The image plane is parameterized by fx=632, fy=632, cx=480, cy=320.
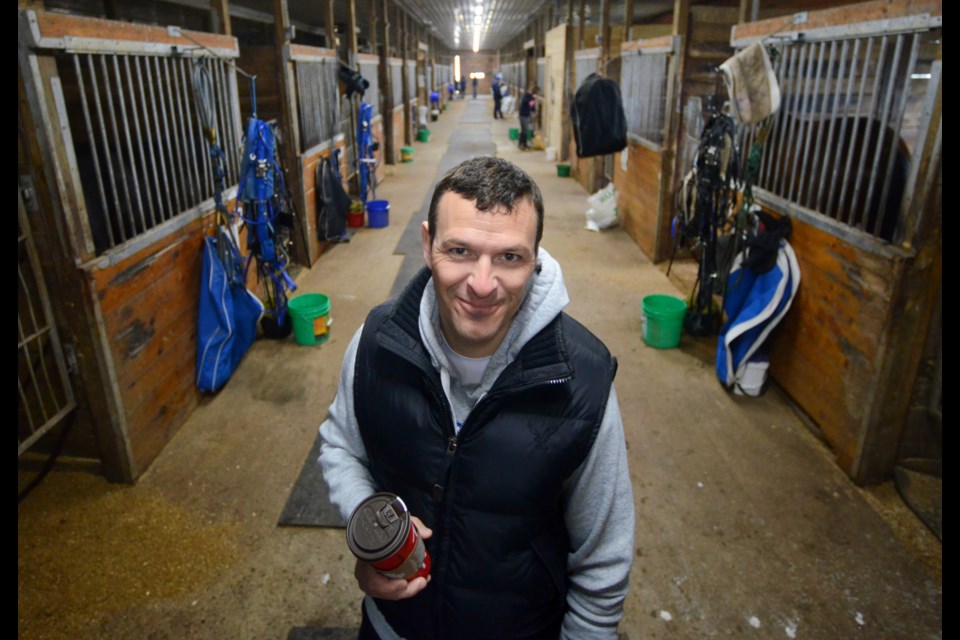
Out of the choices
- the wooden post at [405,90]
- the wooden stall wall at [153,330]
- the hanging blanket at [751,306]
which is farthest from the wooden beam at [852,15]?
the wooden post at [405,90]

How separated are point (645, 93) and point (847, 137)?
3.36 meters

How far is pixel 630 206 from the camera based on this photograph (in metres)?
7.79

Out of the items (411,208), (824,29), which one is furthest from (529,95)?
(824,29)

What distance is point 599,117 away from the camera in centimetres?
691

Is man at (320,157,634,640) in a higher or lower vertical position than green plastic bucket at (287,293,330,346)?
higher

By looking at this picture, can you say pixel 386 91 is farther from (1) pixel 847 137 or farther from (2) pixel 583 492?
(2) pixel 583 492

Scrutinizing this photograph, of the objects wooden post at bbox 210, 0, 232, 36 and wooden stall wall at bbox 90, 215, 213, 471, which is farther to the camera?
wooden post at bbox 210, 0, 232, 36

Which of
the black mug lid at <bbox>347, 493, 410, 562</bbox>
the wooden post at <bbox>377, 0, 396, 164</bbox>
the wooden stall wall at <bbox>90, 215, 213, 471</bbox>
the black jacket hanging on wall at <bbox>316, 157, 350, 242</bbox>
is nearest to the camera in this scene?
the black mug lid at <bbox>347, 493, 410, 562</bbox>

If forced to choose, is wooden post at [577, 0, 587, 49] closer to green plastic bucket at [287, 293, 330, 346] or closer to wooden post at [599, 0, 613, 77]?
wooden post at [599, 0, 613, 77]

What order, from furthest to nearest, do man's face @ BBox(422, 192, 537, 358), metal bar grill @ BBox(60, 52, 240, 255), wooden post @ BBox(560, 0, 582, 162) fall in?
wooden post @ BBox(560, 0, 582, 162)
metal bar grill @ BBox(60, 52, 240, 255)
man's face @ BBox(422, 192, 537, 358)

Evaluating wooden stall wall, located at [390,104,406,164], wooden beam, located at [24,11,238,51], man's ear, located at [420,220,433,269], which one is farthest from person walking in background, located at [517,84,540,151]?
man's ear, located at [420,220,433,269]

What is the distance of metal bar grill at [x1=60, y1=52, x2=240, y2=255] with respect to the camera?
323 cm

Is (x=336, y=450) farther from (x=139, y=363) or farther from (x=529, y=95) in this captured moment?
(x=529, y=95)
